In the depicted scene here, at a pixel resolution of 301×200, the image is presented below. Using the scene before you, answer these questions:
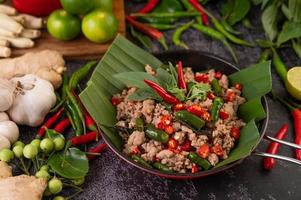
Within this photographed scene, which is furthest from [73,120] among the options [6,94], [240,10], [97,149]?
[240,10]

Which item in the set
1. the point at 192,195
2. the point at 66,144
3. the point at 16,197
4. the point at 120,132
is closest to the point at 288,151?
the point at 192,195

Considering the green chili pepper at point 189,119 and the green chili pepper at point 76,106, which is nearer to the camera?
the green chili pepper at point 189,119

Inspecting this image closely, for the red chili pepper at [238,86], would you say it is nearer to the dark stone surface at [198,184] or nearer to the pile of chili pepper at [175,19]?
the dark stone surface at [198,184]

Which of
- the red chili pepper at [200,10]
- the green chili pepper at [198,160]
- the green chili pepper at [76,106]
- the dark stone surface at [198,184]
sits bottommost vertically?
the dark stone surface at [198,184]

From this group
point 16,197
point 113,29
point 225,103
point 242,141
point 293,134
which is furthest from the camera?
point 113,29

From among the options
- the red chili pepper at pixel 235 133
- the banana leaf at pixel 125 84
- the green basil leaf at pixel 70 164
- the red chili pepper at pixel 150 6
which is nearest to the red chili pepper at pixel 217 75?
the banana leaf at pixel 125 84

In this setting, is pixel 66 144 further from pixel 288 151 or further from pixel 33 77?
pixel 288 151
